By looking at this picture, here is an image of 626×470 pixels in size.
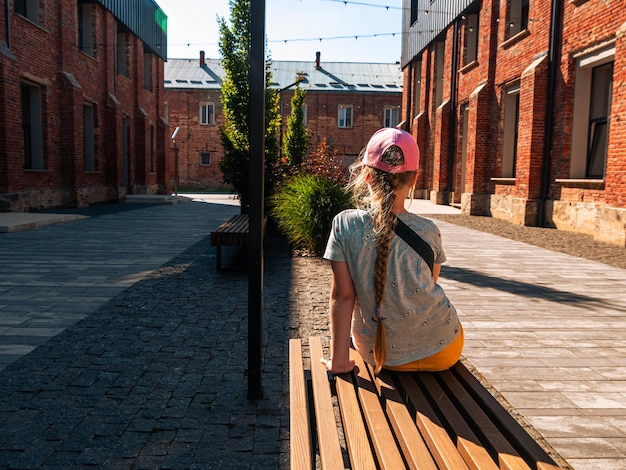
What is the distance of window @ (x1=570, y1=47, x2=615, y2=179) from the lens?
12.6 metres

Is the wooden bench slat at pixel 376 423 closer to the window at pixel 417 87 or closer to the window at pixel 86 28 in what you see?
the window at pixel 86 28

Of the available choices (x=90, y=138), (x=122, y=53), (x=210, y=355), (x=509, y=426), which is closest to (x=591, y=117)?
(x=210, y=355)

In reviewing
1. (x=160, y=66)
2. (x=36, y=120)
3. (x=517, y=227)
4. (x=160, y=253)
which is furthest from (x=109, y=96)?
(x=517, y=227)

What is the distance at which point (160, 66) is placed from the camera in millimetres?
30141

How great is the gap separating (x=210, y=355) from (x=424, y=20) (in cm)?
2569

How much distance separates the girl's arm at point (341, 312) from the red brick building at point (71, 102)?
14.5 metres

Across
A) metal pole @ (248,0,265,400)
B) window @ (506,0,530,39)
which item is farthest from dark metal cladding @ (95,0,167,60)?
metal pole @ (248,0,265,400)

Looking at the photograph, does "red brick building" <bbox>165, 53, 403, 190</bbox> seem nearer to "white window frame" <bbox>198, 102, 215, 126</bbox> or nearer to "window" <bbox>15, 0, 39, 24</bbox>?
"white window frame" <bbox>198, 102, 215, 126</bbox>

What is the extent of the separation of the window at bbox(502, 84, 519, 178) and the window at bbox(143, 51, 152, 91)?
1955cm

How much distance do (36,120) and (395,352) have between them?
17.6 meters

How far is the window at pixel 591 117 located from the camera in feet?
41.2

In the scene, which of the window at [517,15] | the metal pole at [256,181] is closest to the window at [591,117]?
the window at [517,15]

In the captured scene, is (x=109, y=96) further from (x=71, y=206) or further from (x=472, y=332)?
(x=472, y=332)

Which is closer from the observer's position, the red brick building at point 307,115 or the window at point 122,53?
the window at point 122,53
